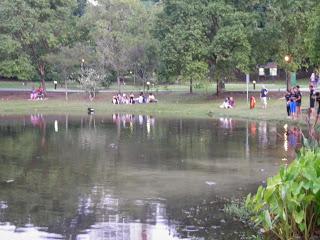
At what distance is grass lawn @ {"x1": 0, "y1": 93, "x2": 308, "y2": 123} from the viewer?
38.5m

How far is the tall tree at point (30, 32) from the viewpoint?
198 ft

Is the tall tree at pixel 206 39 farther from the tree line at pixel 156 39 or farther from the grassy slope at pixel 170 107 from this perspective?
the grassy slope at pixel 170 107

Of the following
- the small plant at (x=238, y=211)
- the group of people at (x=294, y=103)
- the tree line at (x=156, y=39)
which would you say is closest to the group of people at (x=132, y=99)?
the tree line at (x=156, y=39)

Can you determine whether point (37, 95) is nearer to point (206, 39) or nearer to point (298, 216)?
point (206, 39)

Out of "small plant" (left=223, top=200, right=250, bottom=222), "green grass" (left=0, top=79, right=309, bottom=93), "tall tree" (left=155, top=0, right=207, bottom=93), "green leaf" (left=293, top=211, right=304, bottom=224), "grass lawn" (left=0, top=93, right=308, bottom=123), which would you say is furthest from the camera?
"green grass" (left=0, top=79, right=309, bottom=93)

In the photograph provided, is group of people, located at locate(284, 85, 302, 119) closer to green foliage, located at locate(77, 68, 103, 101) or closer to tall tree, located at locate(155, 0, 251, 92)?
tall tree, located at locate(155, 0, 251, 92)

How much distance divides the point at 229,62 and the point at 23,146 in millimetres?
27775

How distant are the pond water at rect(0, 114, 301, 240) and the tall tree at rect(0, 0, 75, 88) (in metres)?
31.9

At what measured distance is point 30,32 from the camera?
6103 centimetres

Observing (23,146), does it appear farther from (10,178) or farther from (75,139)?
(10,178)

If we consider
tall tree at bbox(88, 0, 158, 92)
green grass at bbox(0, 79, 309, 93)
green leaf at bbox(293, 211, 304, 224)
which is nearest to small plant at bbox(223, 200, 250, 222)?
green leaf at bbox(293, 211, 304, 224)

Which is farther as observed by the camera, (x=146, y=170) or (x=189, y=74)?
(x=189, y=74)

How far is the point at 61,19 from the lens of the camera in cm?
6525

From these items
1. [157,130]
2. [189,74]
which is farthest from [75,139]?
[189,74]
